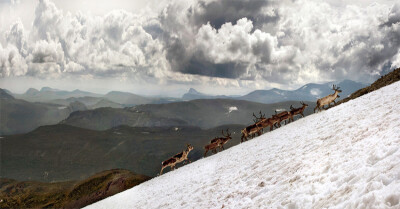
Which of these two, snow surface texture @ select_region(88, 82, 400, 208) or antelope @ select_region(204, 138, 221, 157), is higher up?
snow surface texture @ select_region(88, 82, 400, 208)

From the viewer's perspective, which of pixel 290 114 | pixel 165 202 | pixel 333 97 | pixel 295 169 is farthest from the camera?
pixel 290 114

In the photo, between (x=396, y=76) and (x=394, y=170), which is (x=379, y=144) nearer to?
(x=394, y=170)

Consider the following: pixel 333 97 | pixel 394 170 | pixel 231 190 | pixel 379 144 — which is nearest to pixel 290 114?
pixel 333 97

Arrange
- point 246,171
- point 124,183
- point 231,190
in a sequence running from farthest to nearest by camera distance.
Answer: point 124,183 < point 246,171 < point 231,190

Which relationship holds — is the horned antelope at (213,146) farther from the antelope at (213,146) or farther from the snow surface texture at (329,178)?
the snow surface texture at (329,178)

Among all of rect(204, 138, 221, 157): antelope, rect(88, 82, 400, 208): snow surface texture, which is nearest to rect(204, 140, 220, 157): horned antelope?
rect(204, 138, 221, 157): antelope

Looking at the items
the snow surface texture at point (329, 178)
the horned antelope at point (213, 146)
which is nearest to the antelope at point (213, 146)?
the horned antelope at point (213, 146)

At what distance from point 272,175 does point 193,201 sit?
5031 mm

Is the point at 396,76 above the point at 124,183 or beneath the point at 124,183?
above

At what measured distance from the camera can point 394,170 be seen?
6879 mm

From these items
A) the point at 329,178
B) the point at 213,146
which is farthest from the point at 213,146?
the point at 329,178

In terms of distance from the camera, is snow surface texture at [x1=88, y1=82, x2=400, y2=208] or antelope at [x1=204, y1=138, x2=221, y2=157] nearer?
snow surface texture at [x1=88, y1=82, x2=400, y2=208]

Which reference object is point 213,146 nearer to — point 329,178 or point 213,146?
point 213,146

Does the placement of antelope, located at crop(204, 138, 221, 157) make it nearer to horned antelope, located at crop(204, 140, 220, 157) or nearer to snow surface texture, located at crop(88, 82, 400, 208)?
horned antelope, located at crop(204, 140, 220, 157)
